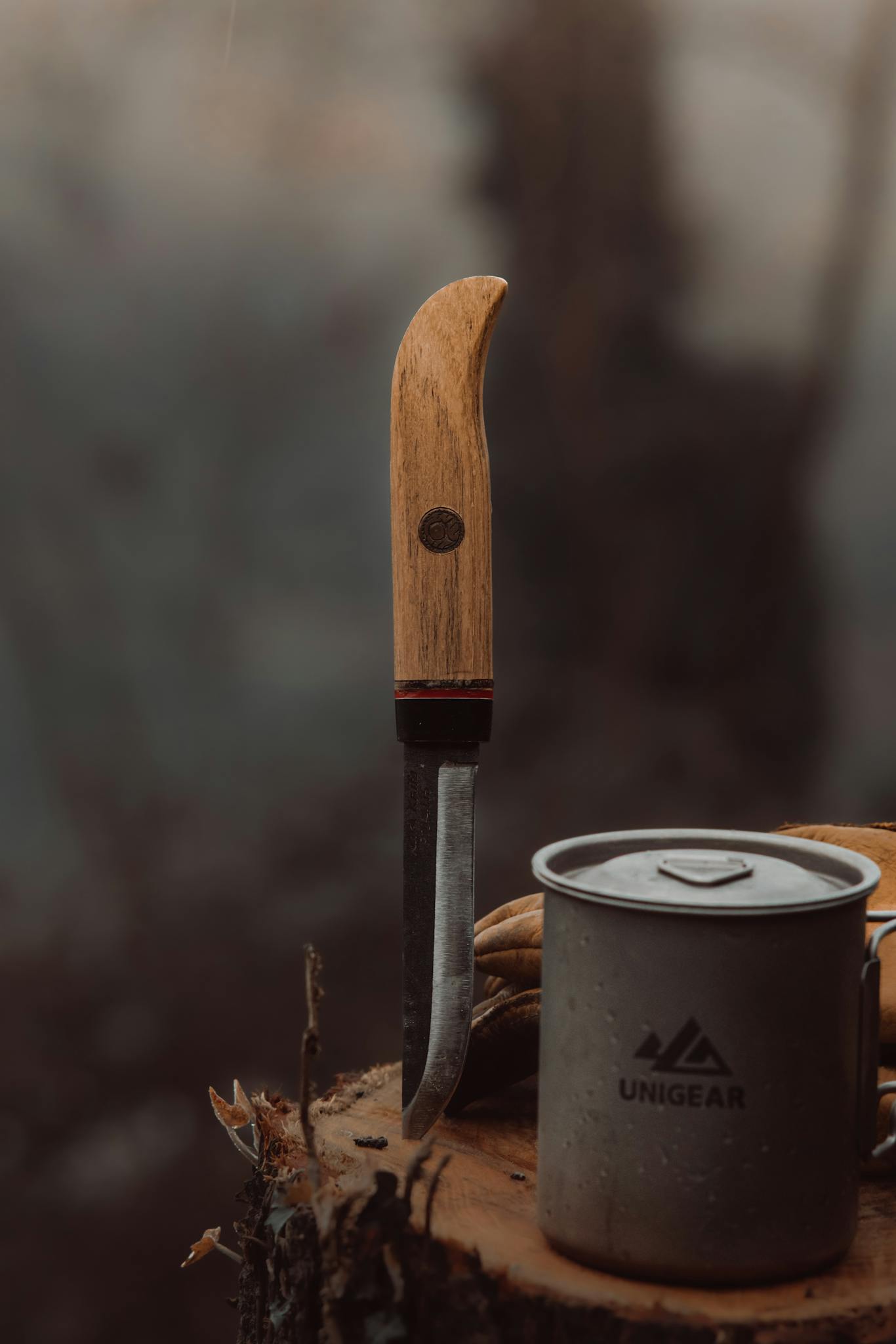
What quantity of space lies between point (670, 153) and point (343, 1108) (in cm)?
139

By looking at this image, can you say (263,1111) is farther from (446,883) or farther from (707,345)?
(707,345)

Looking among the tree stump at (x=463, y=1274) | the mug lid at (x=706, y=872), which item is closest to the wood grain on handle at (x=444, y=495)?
the mug lid at (x=706, y=872)

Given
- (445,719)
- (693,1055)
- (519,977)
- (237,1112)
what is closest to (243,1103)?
(237,1112)

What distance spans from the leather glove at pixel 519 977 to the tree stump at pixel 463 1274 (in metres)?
0.07

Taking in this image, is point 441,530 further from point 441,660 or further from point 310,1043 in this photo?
point 310,1043

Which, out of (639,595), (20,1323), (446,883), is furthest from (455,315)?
(20,1323)

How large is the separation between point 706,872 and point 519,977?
0.46 metres

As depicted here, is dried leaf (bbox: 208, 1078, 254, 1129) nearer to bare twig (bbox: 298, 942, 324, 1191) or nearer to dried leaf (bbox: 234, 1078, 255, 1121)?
dried leaf (bbox: 234, 1078, 255, 1121)

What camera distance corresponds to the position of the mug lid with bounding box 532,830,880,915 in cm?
63

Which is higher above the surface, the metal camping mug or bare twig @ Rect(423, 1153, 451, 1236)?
the metal camping mug

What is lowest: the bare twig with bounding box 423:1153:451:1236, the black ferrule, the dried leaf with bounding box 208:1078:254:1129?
the dried leaf with bounding box 208:1078:254:1129

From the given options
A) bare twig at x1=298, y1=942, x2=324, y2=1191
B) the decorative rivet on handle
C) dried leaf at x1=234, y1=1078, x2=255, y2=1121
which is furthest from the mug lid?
dried leaf at x1=234, y1=1078, x2=255, y2=1121

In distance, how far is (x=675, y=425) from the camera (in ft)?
5.51

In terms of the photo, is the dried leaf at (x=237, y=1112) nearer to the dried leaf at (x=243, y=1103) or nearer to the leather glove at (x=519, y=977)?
the dried leaf at (x=243, y=1103)
